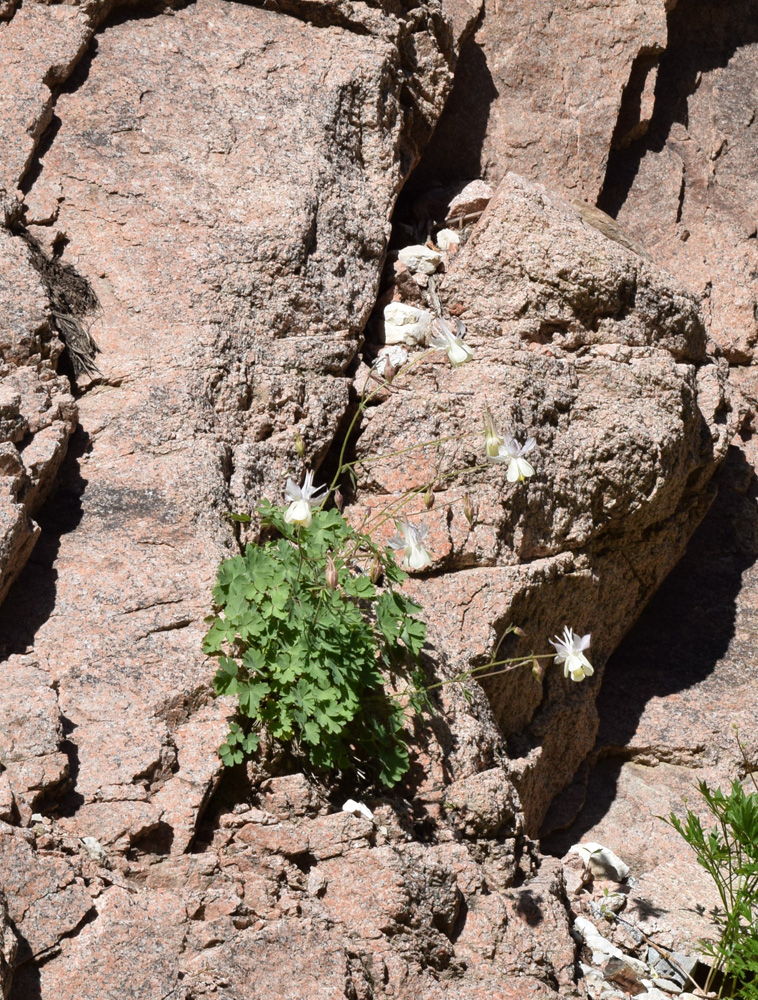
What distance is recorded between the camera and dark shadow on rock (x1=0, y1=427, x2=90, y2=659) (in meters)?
3.64

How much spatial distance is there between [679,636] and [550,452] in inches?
77.8

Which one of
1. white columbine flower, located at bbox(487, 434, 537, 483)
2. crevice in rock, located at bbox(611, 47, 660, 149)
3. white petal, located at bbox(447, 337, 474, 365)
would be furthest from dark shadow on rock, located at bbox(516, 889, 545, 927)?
crevice in rock, located at bbox(611, 47, 660, 149)

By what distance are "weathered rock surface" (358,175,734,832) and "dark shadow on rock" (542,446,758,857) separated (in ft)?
0.96

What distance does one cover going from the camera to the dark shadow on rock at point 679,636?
230 inches

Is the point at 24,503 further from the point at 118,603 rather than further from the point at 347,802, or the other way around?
the point at 347,802

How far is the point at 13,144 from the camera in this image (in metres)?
4.75

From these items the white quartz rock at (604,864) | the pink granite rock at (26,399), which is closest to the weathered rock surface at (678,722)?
the white quartz rock at (604,864)

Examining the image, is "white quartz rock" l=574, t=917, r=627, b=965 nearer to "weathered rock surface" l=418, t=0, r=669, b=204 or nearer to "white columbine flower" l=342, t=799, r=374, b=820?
"white columbine flower" l=342, t=799, r=374, b=820

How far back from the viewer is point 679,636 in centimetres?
639

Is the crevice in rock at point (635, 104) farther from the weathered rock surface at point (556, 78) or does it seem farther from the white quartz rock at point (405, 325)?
the white quartz rock at point (405, 325)

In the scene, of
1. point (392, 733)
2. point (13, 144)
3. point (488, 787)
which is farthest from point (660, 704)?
point (13, 144)

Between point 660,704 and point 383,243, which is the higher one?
point 383,243

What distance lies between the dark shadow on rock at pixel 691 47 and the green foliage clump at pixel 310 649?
5018 millimetres

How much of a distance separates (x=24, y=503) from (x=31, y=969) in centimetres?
151
